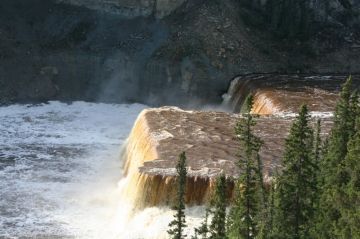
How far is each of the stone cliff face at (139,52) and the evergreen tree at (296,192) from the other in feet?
112

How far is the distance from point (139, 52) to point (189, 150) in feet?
81.7

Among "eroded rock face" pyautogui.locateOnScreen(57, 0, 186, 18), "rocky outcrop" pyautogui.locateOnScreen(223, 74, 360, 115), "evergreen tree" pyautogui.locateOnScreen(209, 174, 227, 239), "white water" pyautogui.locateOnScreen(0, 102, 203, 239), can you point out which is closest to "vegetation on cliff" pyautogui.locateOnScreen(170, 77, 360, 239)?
"evergreen tree" pyautogui.locateOnScreen(209, 174, 227, 239)

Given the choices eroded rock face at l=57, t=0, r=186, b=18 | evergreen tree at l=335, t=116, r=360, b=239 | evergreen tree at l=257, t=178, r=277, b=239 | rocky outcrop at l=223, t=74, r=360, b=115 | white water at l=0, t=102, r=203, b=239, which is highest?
eroded rock face at l=57, t=0, r=186, b=18

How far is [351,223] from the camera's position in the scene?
791 inches

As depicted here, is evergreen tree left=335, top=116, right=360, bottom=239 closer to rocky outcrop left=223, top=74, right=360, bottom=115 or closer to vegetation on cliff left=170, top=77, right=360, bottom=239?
vegetation on cliff left=170, top=77, right=360, bottom=239

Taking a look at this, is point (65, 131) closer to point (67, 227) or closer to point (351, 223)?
point (67, 227)

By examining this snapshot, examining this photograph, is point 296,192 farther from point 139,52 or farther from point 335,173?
point 139,52

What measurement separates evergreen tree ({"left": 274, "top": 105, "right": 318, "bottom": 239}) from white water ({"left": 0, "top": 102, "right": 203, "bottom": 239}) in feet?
23.5

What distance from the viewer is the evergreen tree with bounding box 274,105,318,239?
21922mm

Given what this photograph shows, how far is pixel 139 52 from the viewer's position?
5850 cm

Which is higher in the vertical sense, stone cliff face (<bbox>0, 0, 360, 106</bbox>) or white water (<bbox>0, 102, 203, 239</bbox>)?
stone cliff face (<bbox>0, 0, 360, 106</bbox>)

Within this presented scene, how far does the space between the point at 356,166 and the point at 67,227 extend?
1555 cm

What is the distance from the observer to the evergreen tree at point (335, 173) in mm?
21969

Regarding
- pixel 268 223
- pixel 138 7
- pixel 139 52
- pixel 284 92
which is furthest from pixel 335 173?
pixel 138 7
